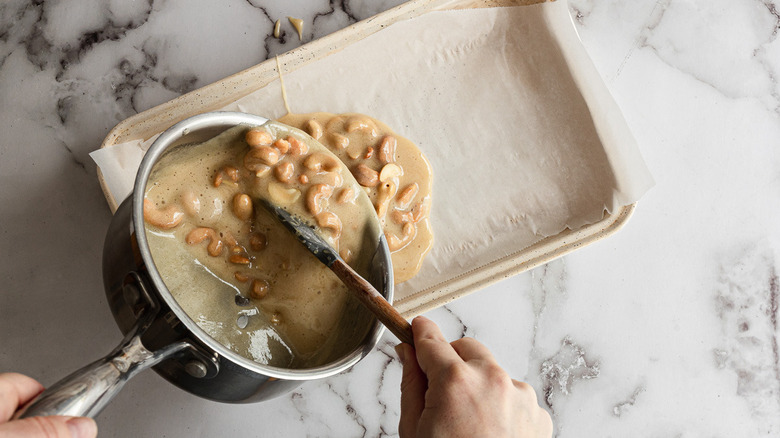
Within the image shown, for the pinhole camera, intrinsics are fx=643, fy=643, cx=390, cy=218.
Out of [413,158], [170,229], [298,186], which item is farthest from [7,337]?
[413,158]

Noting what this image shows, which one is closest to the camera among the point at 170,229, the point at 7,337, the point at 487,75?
the point at 170,229

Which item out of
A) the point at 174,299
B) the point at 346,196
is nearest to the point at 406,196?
the point at 346,196

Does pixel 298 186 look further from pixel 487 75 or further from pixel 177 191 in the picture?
pixel 487 75

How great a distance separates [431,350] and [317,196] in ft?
0.81

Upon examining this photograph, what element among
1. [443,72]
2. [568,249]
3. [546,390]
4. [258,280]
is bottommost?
[546,390]

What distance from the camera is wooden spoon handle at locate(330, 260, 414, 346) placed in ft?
2.20

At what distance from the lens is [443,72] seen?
967mm

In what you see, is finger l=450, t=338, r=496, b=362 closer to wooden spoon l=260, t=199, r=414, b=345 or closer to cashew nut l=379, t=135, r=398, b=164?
wooden spoon l=260, t=199, r=414, b=345

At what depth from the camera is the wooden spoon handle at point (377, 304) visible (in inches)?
26.4

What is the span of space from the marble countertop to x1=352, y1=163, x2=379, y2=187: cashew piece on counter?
22 cm

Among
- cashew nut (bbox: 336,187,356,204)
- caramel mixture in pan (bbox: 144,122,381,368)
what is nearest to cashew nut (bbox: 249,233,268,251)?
caramel mixture in pan (bbox: 144,122,381,368)

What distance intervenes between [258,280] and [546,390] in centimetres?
49

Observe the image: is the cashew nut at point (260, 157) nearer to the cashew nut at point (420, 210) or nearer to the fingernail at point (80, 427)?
the cashew nut at point (420, 210)

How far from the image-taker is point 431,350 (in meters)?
0.63
